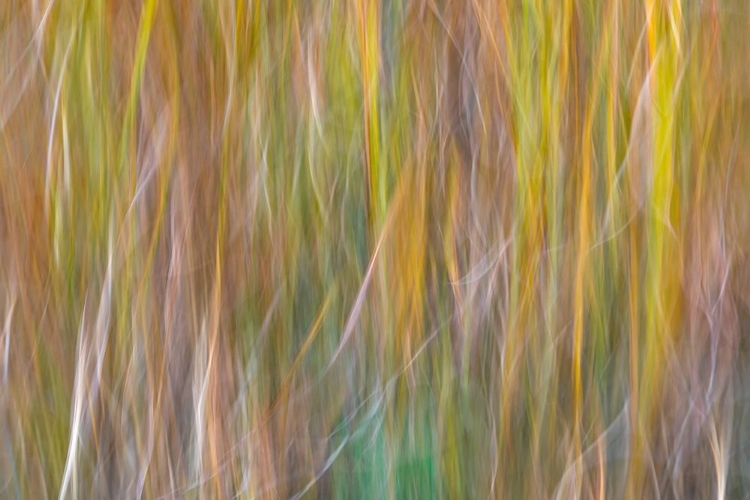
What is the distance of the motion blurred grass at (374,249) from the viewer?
0.84 metres

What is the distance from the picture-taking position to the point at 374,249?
854 millimetres

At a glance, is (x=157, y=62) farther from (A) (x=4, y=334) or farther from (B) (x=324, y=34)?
(A) (x=4, y=334)

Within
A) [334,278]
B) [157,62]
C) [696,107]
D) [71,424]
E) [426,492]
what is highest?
[157,62]

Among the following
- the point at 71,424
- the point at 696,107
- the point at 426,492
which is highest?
the point at 696,107

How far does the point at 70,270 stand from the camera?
0.86 metres

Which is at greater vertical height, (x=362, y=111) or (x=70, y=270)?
(x=362, y=111)

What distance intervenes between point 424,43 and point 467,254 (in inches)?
8.6

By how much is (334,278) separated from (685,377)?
370 mm

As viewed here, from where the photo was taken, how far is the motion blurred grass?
2.76 ft

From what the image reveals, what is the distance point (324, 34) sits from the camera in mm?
852

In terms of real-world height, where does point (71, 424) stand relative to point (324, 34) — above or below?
below

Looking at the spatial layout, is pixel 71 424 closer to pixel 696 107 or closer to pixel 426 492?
pixel 426 492

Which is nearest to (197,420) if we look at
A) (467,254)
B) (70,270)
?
(70,270)

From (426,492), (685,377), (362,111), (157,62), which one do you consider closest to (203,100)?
(157,62)
